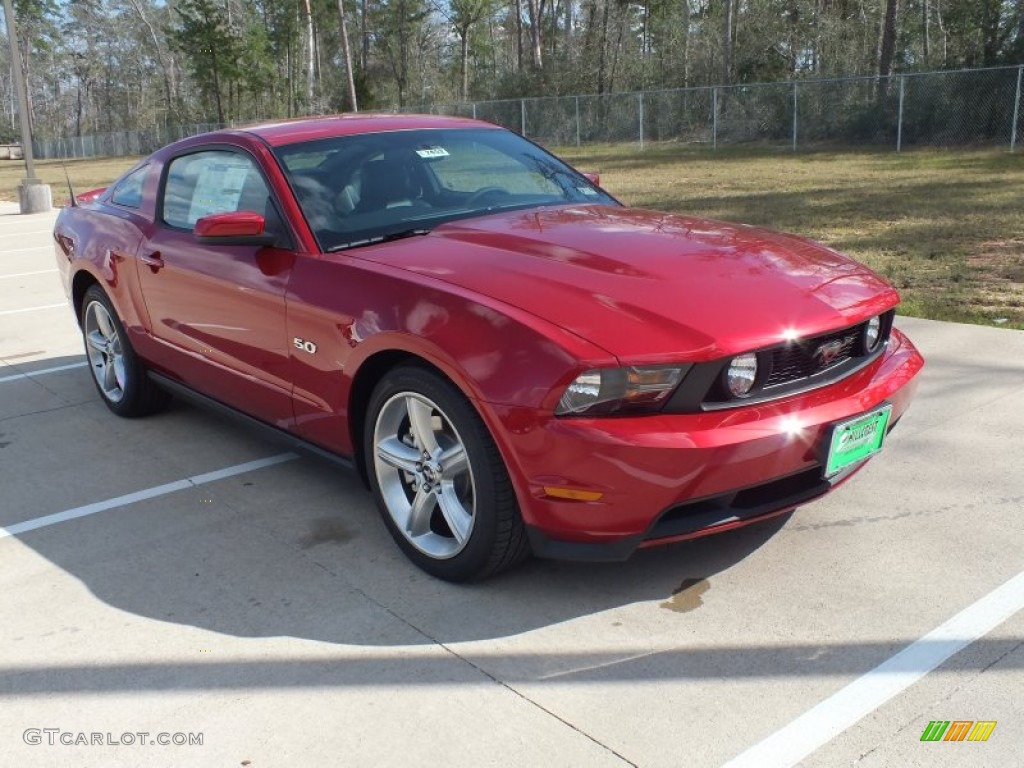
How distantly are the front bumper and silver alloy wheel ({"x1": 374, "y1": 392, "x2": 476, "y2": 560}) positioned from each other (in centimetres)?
30

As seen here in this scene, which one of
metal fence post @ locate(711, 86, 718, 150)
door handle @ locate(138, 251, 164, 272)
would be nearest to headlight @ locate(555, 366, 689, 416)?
door handle @ locate(138, 251, 164, 272)

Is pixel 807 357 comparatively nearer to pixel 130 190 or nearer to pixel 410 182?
pixel 410 182

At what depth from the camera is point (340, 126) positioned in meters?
4.50

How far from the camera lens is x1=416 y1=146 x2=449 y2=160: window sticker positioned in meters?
4.43

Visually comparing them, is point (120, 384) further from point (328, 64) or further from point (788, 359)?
point (328, 64)

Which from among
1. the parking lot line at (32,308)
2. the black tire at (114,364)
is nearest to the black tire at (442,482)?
the black tire at (114,364)

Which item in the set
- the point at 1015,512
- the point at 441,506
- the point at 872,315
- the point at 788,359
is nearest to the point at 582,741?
the point at 441,506

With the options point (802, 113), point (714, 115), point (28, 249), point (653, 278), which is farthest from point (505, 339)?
point (714, 115)

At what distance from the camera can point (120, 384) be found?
5492mm

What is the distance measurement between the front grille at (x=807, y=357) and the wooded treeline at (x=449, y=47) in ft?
85.8

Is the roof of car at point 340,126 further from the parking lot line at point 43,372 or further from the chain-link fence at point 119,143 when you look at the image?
the chain-link fence at point 119,143

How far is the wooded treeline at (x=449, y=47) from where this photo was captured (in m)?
39.2

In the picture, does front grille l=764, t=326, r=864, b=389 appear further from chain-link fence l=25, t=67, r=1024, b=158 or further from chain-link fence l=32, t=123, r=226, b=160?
chain-link fence l=32, t=123, r=226, b=160

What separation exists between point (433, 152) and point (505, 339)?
5.87ft
